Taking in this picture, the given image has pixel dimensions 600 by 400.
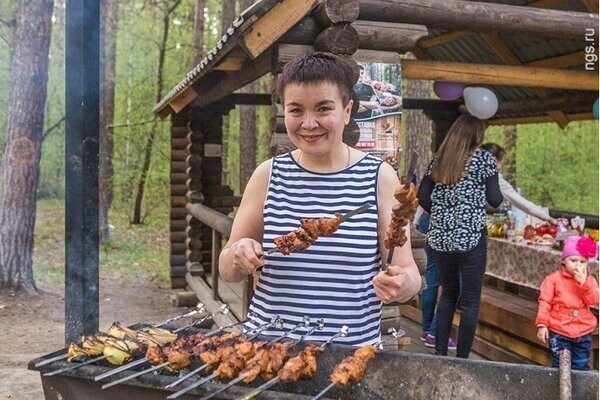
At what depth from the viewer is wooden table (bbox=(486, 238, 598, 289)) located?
255 inches

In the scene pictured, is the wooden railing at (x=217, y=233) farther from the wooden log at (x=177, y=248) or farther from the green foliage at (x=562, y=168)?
the green foliage at (x=562, y=168)

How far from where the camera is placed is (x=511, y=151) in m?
22.7

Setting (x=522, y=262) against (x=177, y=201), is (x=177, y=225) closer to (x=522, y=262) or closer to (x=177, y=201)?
(x=177, y=201)

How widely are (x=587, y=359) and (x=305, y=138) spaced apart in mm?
4148

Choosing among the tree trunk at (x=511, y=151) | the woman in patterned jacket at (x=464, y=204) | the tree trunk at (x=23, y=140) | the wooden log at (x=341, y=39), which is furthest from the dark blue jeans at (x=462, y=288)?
the tree trunk at (x=511, y=151)

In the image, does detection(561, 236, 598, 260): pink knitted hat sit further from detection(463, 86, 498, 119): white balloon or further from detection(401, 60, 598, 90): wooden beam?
detection(463, 86, 498, 119): white balloon

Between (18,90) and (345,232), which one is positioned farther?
(18,90)

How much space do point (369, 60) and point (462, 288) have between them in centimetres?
219

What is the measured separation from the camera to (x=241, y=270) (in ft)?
8.10

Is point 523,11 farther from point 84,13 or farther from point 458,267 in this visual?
point 84,13

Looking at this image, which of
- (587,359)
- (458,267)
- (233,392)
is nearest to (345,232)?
(233,392)

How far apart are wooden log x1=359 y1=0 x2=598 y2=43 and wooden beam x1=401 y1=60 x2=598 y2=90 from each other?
3.44 feet

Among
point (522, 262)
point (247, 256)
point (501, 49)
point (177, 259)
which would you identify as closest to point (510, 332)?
point (522, 262)

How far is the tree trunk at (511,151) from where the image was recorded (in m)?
22.2
